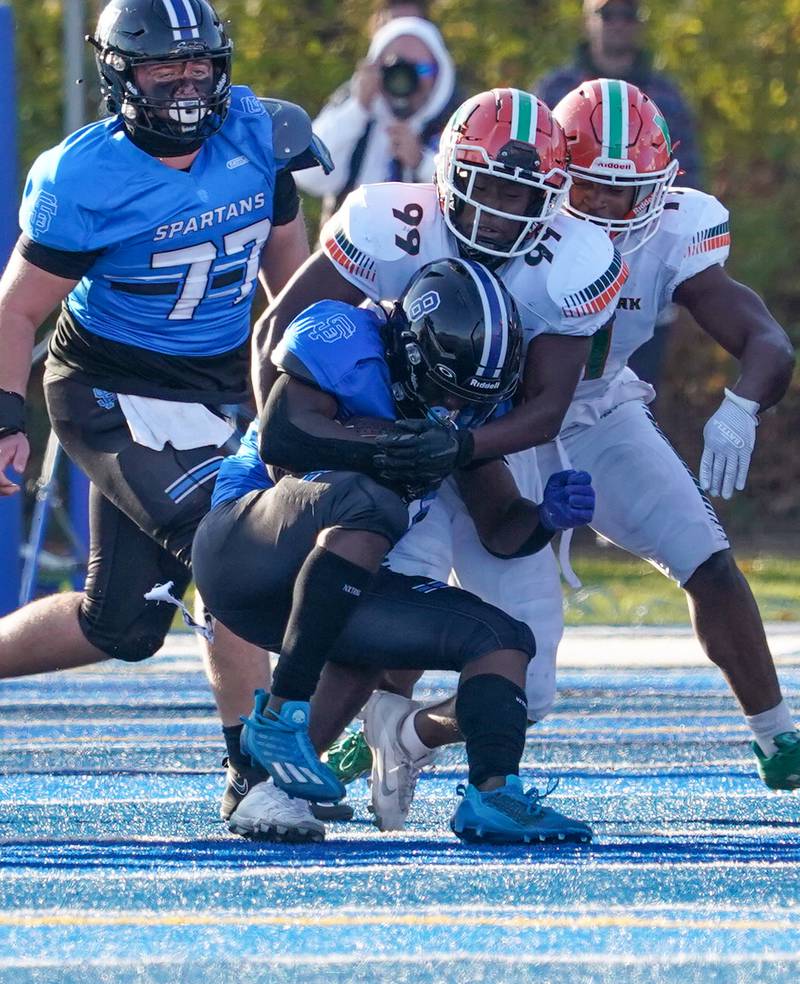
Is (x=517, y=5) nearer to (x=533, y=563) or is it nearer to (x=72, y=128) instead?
(x=72, y=128)

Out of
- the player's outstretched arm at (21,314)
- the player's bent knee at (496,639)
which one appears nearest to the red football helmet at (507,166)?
the player's bent knee at (496,639)

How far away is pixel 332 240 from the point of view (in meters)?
4.51

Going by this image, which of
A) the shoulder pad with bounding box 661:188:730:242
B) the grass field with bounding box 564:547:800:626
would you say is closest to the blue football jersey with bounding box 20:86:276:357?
the shoulder pad with bounding box 661:188:730:242

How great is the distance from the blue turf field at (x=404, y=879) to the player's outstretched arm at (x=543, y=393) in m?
0.77

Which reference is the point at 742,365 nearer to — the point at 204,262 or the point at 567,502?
the point at 567,502

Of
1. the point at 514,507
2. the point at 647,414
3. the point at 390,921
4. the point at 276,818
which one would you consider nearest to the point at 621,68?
the point at 647,414

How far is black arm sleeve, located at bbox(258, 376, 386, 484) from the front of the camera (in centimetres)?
419

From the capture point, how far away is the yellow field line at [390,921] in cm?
350

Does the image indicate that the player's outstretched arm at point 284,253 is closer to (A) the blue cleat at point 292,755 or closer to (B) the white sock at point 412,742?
(B) the white sock at point 412,742

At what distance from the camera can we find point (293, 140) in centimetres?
491

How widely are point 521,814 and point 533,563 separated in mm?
679

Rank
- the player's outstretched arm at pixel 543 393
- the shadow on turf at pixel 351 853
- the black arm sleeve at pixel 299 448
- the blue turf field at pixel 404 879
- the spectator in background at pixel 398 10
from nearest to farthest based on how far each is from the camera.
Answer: the blue turf field at pixel 404 879
the shadow on turf at pixel 351 853
the black arm sleeve at pixel 299 448
the player's outstretched arm at pixel 543 393
the spectator in background at pixel 398 10

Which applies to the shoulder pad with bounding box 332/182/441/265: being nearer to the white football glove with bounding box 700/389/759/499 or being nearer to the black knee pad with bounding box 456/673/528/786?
the white football glove with bounding box 700/389/759/499

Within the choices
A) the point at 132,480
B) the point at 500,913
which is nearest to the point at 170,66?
the point at 132,480
